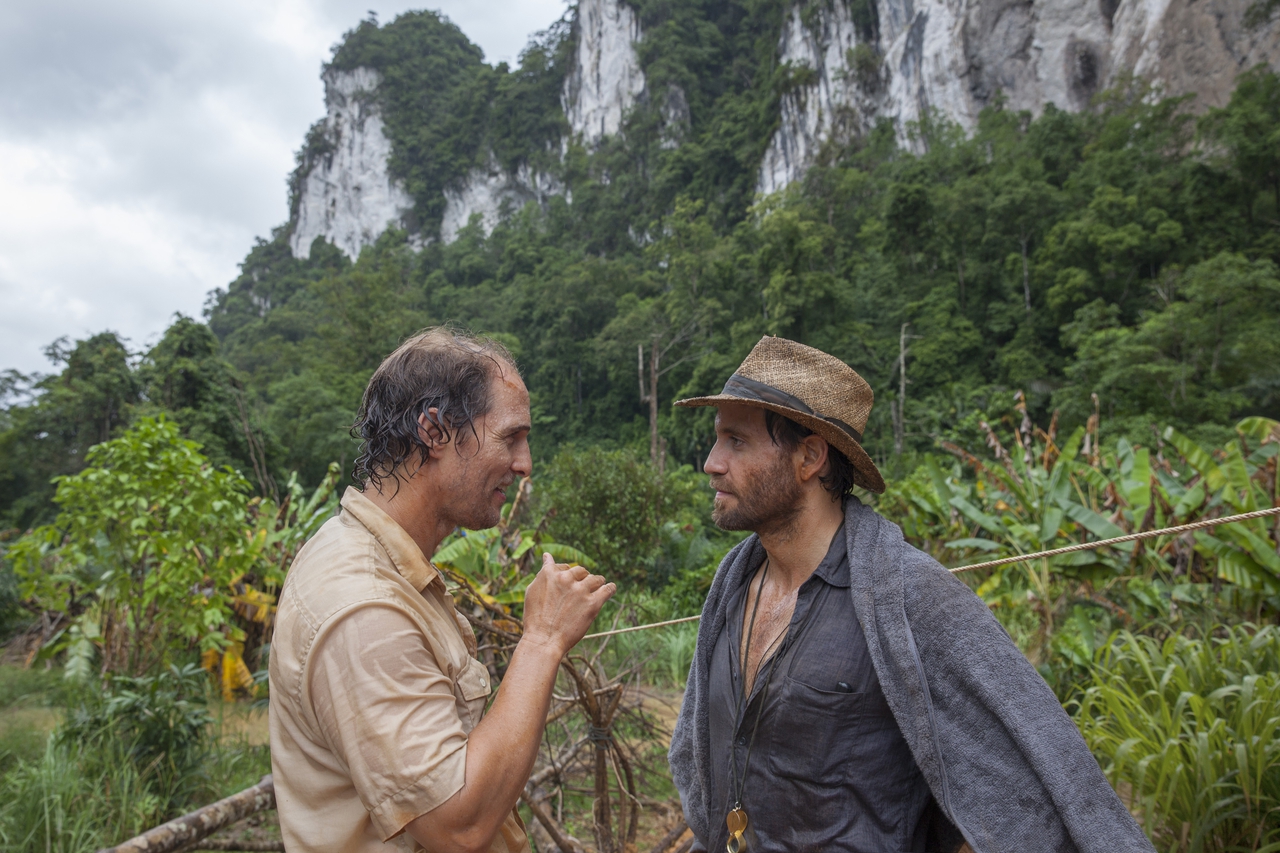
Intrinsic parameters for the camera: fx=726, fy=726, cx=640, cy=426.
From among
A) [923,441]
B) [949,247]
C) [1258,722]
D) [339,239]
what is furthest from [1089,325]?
[339,239]

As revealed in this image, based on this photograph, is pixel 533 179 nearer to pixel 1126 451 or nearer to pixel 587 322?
pixel 587 322

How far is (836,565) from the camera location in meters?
1.77

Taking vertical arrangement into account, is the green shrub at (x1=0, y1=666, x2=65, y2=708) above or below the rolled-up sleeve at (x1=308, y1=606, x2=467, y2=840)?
below

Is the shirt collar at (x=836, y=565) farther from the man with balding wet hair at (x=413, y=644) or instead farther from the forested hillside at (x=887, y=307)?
the forested hillside at (x=887, y=307)

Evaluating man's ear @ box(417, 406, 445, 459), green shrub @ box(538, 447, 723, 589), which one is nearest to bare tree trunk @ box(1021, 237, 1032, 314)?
green shrub @ box(538, 447, 723, 589)

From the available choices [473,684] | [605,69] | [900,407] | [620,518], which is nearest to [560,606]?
[473,684]

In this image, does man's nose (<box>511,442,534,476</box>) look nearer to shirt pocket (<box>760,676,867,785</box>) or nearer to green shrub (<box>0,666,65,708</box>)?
shirt pocket (<box>760,676,867,785</box>)

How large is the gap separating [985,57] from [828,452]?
4272 cm

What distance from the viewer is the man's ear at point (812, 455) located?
184cm

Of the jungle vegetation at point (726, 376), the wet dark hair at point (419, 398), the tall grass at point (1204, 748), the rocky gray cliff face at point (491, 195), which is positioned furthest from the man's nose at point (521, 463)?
the rocky gray cliff face at point (491, 195)

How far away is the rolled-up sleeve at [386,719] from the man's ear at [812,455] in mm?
1057

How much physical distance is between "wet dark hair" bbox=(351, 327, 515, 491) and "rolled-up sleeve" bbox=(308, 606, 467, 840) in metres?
0.37

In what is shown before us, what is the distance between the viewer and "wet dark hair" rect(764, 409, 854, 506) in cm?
183

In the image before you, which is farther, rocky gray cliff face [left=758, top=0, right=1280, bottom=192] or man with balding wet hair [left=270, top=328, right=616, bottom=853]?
rocky gray cliff face [left=758, top=0, right=1280, bottom=192]
